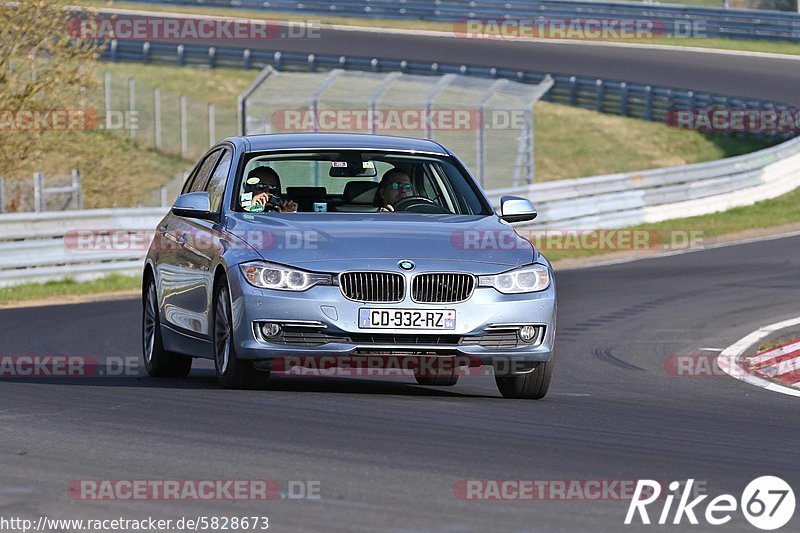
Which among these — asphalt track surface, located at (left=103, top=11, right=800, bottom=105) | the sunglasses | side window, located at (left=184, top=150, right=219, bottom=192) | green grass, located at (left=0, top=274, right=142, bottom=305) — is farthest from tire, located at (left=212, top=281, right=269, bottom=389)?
asphalt track surface, located at (left=103, top=11, right=800, bottom=105)

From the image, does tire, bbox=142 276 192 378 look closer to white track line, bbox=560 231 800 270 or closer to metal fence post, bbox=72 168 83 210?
white track line, bbox=560 231 800 270

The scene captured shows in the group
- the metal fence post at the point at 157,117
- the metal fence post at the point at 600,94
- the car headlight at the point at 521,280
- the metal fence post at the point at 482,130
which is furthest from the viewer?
the metal fence post at the point at 600,94

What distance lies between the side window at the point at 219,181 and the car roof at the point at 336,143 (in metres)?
0.20

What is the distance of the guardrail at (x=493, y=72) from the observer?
40.8m

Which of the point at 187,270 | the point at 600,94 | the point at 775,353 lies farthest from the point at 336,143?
the point at 600,94

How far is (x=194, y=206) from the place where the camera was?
1054 centimetres

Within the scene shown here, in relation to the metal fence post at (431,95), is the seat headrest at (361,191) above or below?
above

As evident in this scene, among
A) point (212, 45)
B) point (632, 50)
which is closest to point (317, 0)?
point (212, 45)

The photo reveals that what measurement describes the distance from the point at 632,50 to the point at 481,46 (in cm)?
448

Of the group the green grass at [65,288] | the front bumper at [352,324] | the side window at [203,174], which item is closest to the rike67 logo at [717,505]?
the front bumper at [352,324]

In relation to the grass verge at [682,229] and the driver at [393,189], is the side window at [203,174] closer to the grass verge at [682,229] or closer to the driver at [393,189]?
the driver at [393,189]

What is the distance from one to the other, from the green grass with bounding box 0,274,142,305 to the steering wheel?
414 inches

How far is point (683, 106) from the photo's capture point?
41.2m

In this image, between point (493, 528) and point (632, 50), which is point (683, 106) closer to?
point (632, 50)
